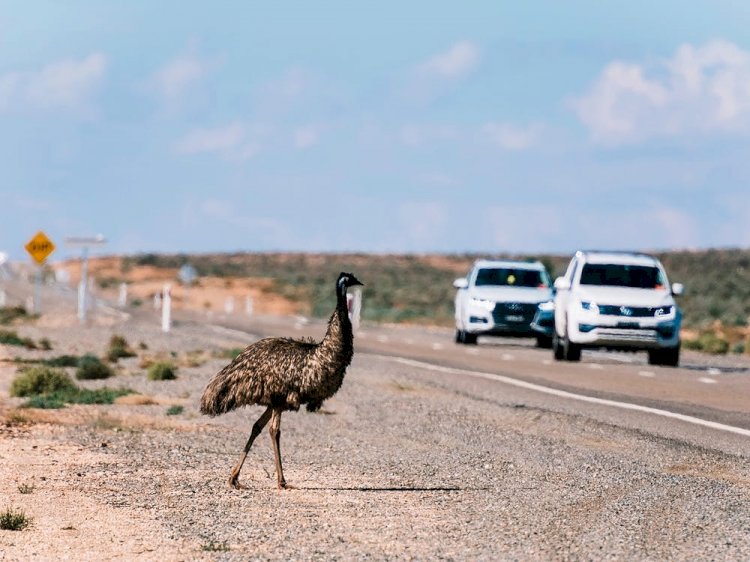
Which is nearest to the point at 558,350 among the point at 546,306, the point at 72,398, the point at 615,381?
the point at 546,306

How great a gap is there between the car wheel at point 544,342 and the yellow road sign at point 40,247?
15.0m

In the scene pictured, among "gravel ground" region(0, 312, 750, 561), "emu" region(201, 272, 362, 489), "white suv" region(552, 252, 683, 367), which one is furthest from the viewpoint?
"white suv" region(552, 252, 683, 367)

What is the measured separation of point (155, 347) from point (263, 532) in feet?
88.0

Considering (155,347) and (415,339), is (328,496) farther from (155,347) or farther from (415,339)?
(415,339)

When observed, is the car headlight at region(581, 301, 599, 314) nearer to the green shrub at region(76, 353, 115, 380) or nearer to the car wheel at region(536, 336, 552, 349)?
the car wheel at region(536, 336, 552, 349)

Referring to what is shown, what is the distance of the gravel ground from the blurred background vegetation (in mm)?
24541

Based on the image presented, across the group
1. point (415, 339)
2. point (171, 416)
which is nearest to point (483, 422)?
point (171, 416)

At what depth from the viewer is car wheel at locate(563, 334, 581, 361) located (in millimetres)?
30711

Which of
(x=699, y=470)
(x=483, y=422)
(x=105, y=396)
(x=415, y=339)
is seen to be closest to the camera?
(x=699, y=470)

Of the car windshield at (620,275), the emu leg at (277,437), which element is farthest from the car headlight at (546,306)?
the emu leg at (277,437)

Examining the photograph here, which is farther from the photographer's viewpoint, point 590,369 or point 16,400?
point 590,369

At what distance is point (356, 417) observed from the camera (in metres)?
19.8

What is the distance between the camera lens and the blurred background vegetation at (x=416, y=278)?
73125 millimetres

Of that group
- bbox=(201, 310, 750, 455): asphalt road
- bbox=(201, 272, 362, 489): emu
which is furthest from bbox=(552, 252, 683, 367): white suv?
bbox=(201, 272, 362, 489): emu
